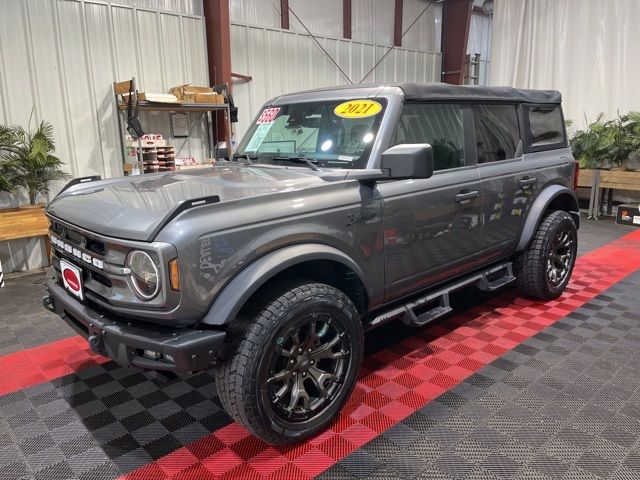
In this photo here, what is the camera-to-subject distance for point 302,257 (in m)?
2.21

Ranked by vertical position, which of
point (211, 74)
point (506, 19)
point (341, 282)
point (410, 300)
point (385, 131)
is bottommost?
point (410, 300)

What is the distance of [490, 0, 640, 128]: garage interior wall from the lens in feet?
27.1

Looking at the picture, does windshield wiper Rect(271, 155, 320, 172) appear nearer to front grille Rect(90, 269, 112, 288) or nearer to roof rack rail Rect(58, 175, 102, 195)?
roof rack rail Rect(58, 175, 102, 195)

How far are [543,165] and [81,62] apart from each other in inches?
211

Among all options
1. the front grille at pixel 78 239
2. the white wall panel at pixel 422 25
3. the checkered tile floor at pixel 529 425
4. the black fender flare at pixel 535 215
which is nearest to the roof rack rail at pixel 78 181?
the front grille at pixel 78 239

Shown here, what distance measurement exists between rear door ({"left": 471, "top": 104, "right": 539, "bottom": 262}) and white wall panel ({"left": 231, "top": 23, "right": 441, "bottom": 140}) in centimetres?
492

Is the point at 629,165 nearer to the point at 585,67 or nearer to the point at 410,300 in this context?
the point at 585,67

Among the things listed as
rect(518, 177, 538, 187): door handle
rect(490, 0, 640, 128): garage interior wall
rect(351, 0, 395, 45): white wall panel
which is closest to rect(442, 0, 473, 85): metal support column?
rect(490, 0, 640, 128): garage interior wall

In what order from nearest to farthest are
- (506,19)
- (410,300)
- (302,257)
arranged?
(302,257)
(410,300)
(506,19)

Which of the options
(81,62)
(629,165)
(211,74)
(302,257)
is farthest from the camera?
(629,165)

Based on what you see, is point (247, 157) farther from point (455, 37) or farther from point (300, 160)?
point (455, 37)

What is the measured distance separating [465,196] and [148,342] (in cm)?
210

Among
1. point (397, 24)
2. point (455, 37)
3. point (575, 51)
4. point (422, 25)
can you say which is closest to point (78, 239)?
point (397, 24)

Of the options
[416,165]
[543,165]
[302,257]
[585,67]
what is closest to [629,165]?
[585,67]
